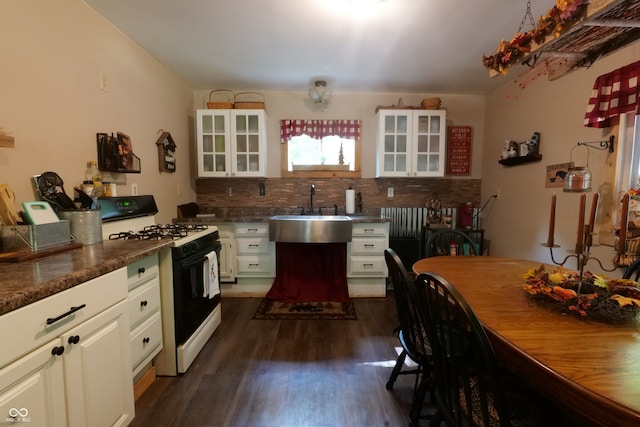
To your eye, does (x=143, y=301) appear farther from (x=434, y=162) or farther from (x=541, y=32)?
(x=434, y=162)

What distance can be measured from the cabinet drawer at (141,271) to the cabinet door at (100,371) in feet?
0.66

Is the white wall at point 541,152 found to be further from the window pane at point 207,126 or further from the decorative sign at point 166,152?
the decorative sign at point 166,152

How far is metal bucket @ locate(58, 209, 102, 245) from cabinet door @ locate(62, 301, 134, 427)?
0.53m

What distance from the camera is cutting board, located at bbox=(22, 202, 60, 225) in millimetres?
1242

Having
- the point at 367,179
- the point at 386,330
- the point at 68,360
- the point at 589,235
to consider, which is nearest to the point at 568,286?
the point at 589,235

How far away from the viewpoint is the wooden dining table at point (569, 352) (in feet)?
1.94

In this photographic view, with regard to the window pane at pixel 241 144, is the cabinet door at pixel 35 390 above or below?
below

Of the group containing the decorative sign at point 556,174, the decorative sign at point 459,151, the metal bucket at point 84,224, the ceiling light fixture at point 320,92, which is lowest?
the metal bucket at point 84,224

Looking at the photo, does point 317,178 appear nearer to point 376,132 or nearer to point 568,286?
point 376,132

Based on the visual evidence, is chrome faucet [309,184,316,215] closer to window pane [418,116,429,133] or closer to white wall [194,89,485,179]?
white wall [194,89,485,179]

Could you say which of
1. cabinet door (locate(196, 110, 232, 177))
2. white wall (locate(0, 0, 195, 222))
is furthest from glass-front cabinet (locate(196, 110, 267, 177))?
white wall (locate(0, 0, 195, 222))

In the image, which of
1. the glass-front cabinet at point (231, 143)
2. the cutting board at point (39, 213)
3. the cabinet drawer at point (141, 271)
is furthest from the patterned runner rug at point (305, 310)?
the cutting board at point (39, 213)

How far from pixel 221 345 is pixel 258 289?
967mm

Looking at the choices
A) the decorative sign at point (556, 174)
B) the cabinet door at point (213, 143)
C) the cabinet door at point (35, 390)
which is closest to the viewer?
the cabinet door at point (35, 390)
